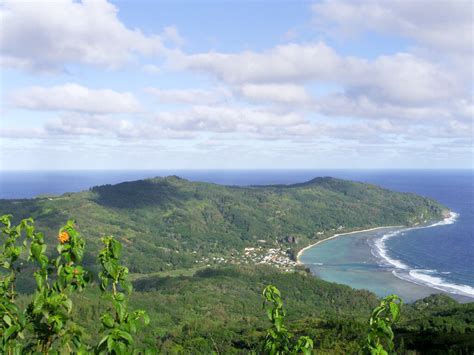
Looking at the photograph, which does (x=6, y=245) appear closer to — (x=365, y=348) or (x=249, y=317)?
(x=365, y=348)

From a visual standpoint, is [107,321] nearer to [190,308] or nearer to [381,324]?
[381,324]

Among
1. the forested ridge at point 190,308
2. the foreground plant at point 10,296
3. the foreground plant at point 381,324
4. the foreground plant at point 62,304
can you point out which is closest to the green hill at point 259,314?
the forested ridge at point 190,308

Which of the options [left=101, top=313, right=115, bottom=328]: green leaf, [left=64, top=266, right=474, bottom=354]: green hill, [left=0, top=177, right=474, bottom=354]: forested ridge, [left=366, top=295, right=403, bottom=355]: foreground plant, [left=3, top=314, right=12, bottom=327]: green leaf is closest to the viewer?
[left=101, top=313, right=115, bottom=328]: green leaf

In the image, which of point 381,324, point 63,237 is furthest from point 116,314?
point 381,324

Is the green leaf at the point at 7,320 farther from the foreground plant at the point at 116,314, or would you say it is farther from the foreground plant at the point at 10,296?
the foreground plant at the point at 116,314

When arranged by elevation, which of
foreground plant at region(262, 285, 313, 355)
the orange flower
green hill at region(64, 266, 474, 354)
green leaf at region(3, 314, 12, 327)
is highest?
the orange flower

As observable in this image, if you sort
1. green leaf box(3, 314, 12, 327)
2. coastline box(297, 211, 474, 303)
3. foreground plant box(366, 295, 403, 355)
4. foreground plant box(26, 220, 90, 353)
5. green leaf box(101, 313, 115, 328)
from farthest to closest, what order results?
coastline box(297, 211, 474, 303) < foreground plant box(366, 295, 403, 355) < foreground plant box(26, 220, 90, 353) < green leaf box(3, 314, 12, 327) < green leaf box(101, 313, 115, 328)

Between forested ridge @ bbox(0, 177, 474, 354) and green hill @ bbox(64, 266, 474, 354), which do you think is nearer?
forested ridge @ bbox(0, 177, 474, 354)

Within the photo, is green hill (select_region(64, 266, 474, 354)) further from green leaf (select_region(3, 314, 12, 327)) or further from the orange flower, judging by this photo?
the orange flower

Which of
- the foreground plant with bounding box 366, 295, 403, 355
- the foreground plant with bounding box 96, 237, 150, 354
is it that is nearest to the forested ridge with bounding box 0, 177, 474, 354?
the foreground plant with bounding box 96, 237, 150, 354
